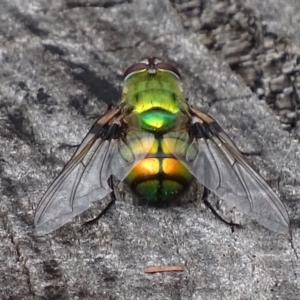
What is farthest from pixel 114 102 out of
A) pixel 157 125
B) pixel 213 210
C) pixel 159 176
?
pixel 213 210

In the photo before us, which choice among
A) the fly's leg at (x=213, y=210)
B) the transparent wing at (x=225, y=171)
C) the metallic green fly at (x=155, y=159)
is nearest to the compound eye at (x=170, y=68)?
the metallic green fly at (x=155, y=159)

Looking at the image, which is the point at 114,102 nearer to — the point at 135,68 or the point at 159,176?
the point at 135,68

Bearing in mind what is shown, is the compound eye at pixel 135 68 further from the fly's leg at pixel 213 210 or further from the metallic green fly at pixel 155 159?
the fly's leg at pixel 213 210

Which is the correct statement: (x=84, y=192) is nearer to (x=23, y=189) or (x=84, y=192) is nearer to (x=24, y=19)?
(x=23, y=189)

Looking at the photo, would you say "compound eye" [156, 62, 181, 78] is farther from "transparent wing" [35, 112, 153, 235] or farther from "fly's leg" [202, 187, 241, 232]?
"fly's leg" [202, 187, 241, 232]

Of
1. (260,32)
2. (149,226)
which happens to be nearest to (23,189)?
(149,226)

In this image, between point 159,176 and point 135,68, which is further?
point 135,68

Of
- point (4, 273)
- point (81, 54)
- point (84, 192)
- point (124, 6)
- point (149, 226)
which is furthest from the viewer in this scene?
point (124, 6)

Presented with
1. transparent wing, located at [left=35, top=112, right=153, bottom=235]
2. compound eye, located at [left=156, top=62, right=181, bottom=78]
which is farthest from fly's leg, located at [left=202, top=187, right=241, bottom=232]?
compound eye, located at [left=156, top=62, right=181, bottom=78]
